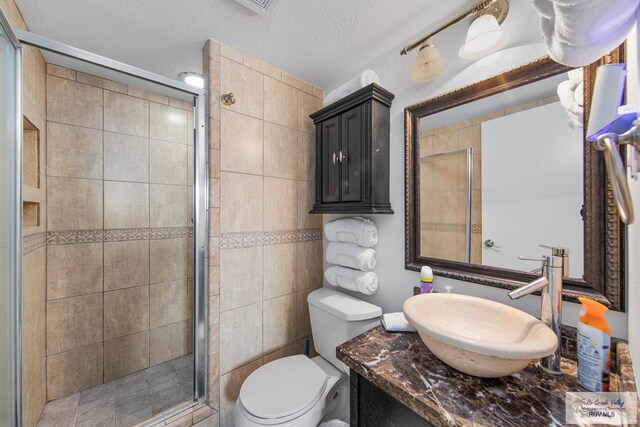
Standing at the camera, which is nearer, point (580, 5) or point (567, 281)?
point (580, 5)

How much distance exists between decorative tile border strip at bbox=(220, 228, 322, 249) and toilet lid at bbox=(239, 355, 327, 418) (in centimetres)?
66

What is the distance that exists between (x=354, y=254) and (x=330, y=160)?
573mm

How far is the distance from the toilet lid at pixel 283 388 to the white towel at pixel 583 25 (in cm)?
136

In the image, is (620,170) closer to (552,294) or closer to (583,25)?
(583,25)

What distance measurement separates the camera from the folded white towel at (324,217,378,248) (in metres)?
1.40

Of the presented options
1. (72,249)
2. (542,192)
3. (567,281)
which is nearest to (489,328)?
(567,281)

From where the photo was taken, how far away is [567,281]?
0.84 metres

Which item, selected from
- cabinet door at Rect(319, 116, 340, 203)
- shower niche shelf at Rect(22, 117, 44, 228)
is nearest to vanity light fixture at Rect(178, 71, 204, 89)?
shower niche shelf at Rect(22, 117, 44, 228)

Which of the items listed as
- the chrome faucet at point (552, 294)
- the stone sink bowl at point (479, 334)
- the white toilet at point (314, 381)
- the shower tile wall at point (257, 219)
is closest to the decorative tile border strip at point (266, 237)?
the shower tile wall at point (257, 219)

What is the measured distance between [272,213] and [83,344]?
1508 mm

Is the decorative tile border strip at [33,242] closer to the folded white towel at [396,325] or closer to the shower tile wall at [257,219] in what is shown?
the shower tile wall at [257,219]

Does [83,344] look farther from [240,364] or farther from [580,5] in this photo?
[580,5]

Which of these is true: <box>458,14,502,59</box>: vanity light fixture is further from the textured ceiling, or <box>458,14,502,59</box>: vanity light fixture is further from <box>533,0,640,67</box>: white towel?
<box>533,0,640,67</box>: white towel

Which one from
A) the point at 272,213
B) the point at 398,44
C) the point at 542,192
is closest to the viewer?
the point at 542,192
